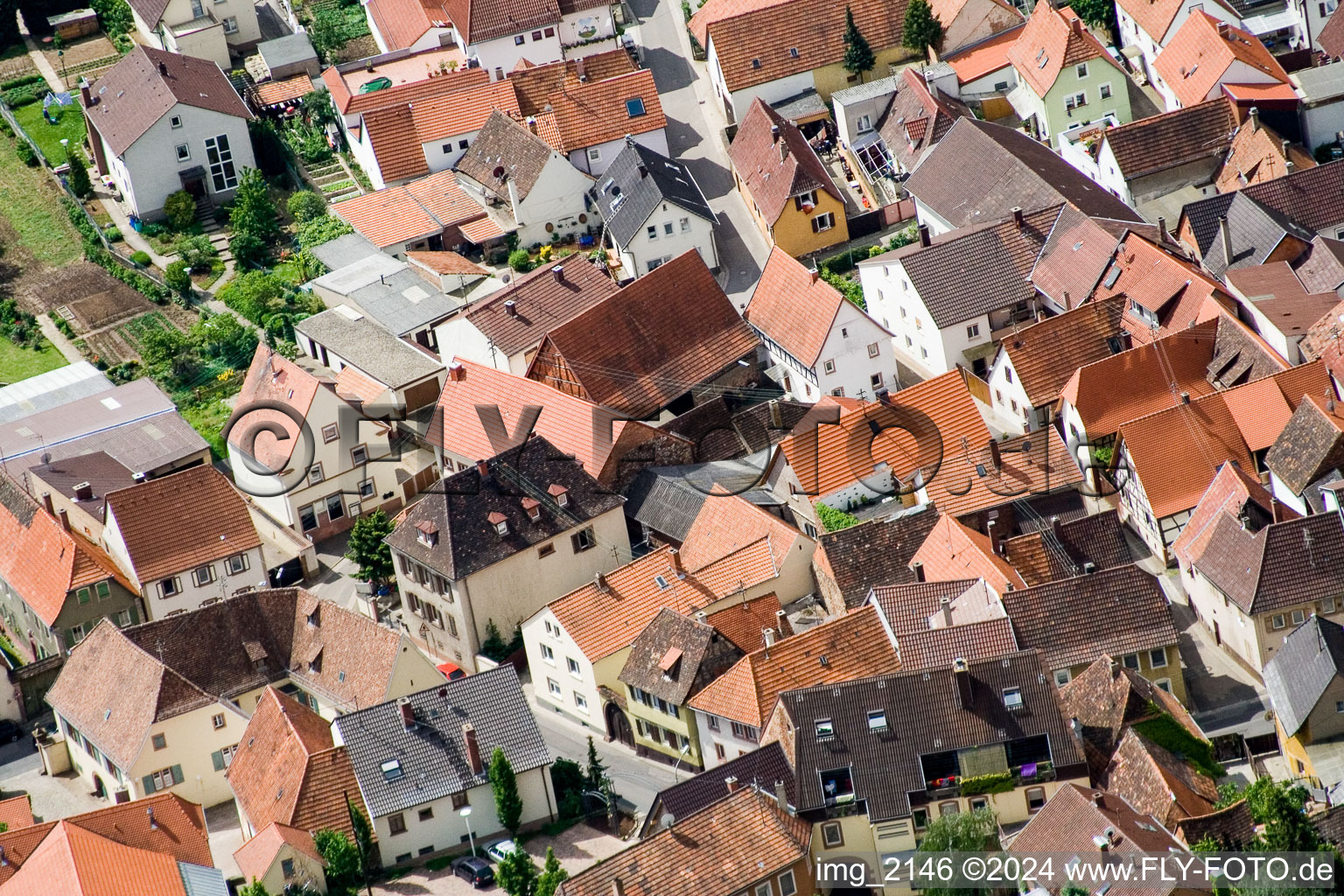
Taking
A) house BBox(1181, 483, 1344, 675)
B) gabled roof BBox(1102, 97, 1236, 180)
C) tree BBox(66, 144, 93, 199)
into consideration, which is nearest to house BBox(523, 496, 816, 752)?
house BBox(1181, 483, 1344, 675)

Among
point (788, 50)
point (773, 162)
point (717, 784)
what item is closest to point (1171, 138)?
point (773, 162)

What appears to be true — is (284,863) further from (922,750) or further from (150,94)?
(150,94)

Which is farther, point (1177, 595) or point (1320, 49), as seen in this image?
point (1320, 49)

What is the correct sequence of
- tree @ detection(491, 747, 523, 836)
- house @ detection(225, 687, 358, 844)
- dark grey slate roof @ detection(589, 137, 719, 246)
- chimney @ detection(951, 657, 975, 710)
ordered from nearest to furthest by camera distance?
chimney @ detection(951, 657, 975, 710) → tree @ detection(491, 747, 523, 836) → house @ detection(225, 687, 358, 844) → dark grey slate roof @ detection(589, 137, 719, 246)

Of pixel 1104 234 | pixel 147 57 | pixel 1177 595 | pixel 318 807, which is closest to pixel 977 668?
pixel 1177 595

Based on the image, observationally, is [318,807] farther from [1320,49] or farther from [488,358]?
[1320,49]

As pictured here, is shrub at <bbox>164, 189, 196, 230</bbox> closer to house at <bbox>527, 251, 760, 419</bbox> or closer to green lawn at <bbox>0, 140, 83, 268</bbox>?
green lawn at <bbox>0, 140, 83, 268</bbox>
